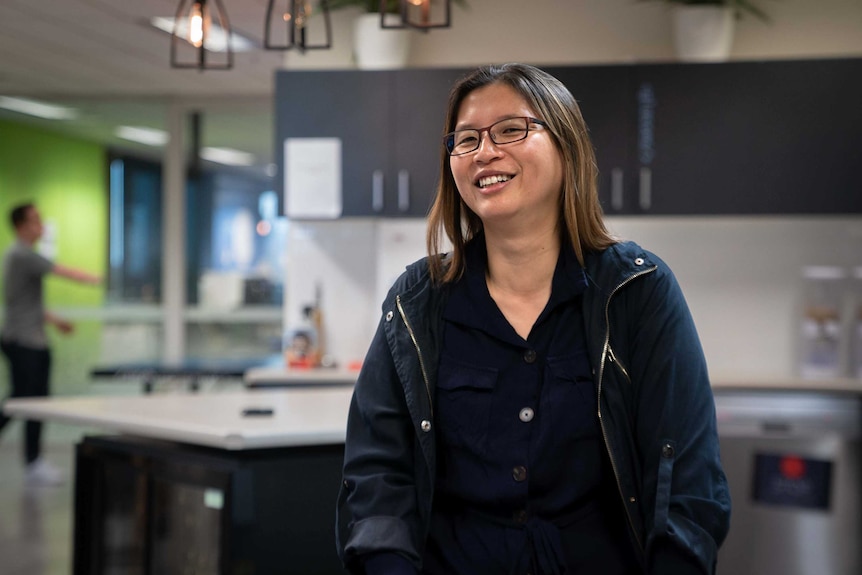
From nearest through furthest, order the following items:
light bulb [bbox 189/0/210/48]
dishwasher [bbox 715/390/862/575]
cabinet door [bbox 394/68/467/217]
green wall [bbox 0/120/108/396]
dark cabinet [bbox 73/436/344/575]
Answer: dark cabinet [bbox 73/436/344/575] < light bulb [bbox 189/0/210/48] < dishwasher [bbox 715/390/862/575] < cabinet door [bbox 394/68/467/217] < green wall [bbox 0/120/108/396]

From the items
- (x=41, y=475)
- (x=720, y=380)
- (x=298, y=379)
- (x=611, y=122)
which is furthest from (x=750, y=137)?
(x=41, y=475)

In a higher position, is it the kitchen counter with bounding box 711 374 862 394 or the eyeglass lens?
the eyeglass lens

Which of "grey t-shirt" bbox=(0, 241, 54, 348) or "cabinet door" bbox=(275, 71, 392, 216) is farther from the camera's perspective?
"grey t-shirt" bbox=(0, 241, 54, 348)

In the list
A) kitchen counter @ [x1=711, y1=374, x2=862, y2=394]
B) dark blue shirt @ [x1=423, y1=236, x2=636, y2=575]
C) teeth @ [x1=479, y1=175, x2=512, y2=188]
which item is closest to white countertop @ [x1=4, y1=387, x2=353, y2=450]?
dark blue shirt @ [x1=423, y1=236, x2=636, y2=575]

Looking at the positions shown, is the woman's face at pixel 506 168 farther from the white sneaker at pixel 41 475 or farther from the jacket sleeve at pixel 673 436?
the white sneaker at pixel 41 475

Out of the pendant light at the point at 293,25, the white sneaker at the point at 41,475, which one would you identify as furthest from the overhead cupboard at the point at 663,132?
the white sneaker at the point at 41,475

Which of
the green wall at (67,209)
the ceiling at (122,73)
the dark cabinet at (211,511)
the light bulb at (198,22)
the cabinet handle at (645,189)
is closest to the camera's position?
the dark cabinet at (211,511)

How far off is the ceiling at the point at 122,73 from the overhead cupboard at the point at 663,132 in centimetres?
98

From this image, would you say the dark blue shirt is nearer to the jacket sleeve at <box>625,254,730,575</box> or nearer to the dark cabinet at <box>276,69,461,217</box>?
the jacket sleeve at <box>625,254,730,575</box>

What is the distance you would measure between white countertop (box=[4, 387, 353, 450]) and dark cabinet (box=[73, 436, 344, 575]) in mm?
80

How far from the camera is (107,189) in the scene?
8516mm

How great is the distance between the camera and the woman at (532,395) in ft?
5.04

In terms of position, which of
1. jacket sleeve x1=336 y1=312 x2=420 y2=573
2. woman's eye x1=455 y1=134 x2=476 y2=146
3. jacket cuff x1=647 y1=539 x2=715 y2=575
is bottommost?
jacket cuff x1=647 y1=539 x2=715 y2=575

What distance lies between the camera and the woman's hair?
5.31ft
